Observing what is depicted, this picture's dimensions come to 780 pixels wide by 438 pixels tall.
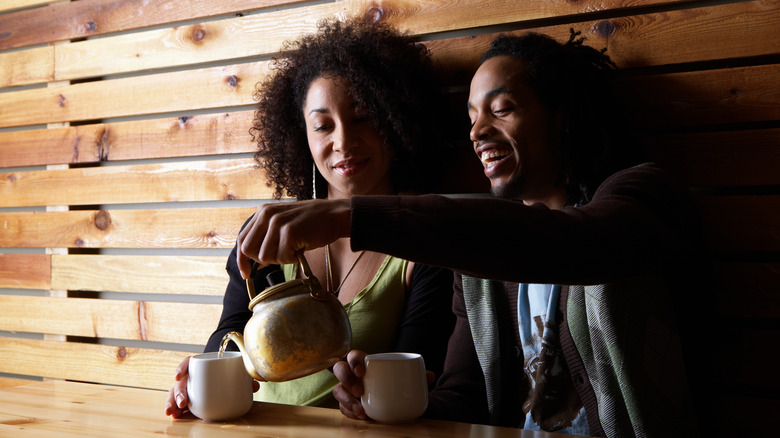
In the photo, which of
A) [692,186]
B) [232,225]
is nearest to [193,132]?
[232,225]

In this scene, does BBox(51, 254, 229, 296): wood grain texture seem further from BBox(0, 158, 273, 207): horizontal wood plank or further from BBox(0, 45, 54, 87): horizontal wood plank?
BBox(0, 45, 54, 87): horizontal wood plank

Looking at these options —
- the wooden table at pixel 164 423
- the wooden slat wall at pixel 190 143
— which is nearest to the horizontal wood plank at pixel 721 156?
the wooden slat wall at pixel 190 143

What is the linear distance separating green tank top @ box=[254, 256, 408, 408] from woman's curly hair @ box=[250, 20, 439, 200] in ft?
1.00

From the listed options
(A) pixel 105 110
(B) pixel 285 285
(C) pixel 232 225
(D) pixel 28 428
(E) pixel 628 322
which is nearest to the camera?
(B) pixel 285 285

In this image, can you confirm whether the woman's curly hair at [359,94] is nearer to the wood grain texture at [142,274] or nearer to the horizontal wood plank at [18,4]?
the wood grain texture at [142,274]

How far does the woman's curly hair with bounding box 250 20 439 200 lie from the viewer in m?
1.83

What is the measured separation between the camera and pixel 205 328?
226cm

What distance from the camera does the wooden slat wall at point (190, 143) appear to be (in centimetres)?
159

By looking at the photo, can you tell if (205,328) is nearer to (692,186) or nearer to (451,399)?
(451,399)

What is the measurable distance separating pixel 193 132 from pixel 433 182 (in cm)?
91

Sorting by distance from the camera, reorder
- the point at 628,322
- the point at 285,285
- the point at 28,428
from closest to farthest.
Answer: the point at 285,285
the point at 28,428
the point at 628,322

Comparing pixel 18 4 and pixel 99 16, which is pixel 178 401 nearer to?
pixel 99 16

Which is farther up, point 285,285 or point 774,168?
point 774,168

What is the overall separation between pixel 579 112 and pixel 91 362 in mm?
1999
